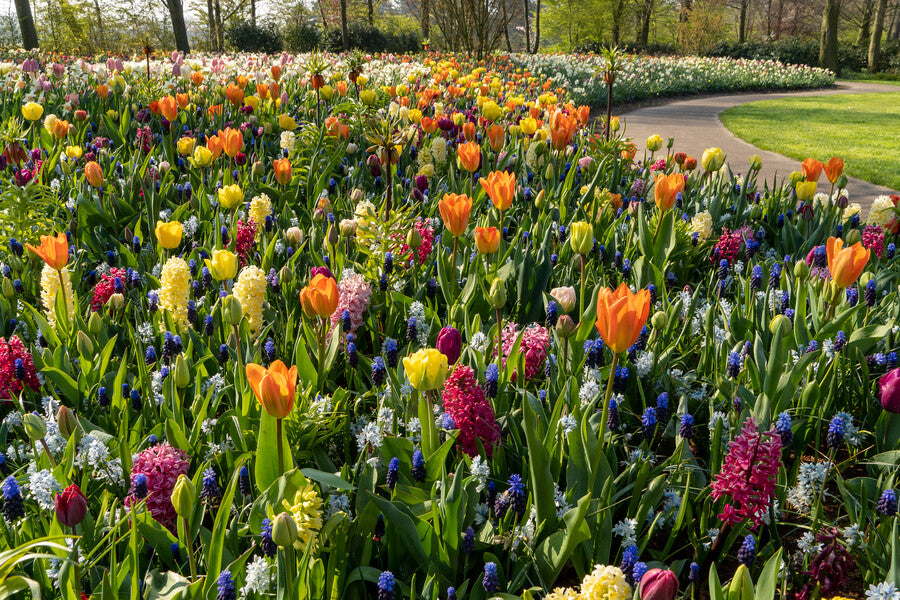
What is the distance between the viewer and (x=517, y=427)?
68.3 inches

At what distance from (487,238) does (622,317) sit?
3.02 feet

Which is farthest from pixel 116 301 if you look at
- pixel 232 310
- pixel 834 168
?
pixel 834 168

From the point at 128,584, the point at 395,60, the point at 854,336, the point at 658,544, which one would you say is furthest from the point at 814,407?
the point at 395,60

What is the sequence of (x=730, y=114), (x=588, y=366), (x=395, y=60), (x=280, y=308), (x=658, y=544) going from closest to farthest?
(x=658, y=544)
(x=588, y=366)
(x=280, y=308)
(x=395, y=60)
(x=730, y=114)

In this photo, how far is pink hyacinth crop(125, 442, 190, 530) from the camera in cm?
151

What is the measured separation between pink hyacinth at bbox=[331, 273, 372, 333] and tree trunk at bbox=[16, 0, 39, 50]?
1876cm

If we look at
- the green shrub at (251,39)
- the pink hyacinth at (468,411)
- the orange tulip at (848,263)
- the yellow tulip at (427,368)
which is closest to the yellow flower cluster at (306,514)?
the yellow tulip at (427,368)

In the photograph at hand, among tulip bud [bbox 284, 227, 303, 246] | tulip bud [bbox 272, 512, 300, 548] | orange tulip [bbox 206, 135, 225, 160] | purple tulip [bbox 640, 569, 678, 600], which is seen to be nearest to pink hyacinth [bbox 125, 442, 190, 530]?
tulip bud [bbox 272, 512, 300, 548]

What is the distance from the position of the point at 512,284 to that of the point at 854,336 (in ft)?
3.87

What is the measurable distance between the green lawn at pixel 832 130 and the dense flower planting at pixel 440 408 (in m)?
5.73

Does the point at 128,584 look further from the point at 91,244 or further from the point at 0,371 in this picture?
the point at 91,244

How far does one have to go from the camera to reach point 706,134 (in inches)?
420

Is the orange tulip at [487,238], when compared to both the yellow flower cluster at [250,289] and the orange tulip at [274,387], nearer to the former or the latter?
the yellow flower cluster at [250,289]

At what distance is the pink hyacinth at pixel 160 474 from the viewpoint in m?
1.51
